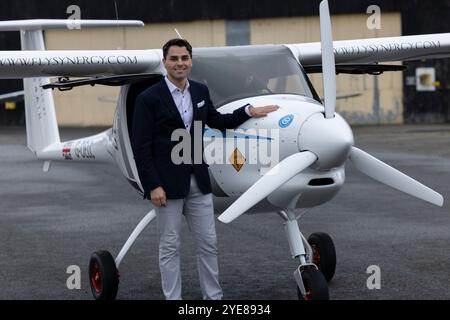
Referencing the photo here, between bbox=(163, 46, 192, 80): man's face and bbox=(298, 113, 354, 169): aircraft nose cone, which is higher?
bbox=(163, 46, 192, 80): man's face

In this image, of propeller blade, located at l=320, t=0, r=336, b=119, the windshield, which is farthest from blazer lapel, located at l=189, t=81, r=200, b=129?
propeller blade, located at l=320, t=0, r=336, b=119

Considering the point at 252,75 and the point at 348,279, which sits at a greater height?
the point at 252,75

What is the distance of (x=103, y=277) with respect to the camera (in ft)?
25.2

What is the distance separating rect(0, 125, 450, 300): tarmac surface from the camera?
7.98 metres

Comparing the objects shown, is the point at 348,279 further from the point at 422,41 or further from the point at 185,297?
the point at 422,41

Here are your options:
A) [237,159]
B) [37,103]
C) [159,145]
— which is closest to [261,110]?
[237,159]

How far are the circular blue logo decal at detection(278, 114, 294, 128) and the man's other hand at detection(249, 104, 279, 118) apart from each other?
14cm

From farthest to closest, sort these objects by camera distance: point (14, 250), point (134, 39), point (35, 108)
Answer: point (134, 39)
point (35, 108)
point (14, 250)

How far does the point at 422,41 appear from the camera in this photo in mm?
9000

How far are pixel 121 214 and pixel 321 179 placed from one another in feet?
20.8

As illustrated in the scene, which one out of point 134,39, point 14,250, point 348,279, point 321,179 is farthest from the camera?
point 134,39

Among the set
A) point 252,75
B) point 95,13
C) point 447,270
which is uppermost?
point 95,13

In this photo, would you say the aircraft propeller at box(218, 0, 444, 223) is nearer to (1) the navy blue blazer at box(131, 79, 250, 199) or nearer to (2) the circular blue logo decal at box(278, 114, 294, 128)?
(2) the circular blue logo decal at box(278, 114, 294, 128)
